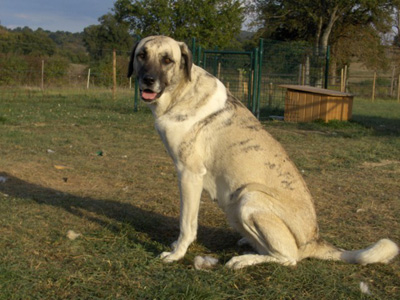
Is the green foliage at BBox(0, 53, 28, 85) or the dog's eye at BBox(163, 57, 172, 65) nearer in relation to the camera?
the dog's eye at BBox(163, 57, 172, 65)

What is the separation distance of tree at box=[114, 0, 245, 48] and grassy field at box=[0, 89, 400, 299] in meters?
16.3

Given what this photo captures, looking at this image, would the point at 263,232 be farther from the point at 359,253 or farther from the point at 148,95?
the point at 148,95

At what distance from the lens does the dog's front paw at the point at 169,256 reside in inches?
140

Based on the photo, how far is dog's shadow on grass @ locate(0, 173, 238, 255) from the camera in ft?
13.7

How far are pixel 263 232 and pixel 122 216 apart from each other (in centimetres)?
191

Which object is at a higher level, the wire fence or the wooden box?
the wire fence

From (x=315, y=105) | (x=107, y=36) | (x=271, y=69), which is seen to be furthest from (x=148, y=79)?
(x=107, y=36)

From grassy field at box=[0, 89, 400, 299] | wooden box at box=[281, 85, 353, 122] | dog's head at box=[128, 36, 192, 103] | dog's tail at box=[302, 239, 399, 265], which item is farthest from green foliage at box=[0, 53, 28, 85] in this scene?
dog's tail at box=[302, 239, 399, 265]

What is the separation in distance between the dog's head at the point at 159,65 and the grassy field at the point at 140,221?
138cm

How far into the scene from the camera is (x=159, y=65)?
3578 millimetres

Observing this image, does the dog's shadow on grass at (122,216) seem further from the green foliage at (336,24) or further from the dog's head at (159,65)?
the green foliage at (336,24)

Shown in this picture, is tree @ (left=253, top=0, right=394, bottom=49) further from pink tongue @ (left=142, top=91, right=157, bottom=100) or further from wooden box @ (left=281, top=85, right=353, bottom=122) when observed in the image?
pink tongue @ (left=142, top=91, right=157, bottom=100)

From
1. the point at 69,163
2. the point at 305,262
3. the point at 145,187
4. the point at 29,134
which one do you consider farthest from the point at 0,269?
the point at 29,134

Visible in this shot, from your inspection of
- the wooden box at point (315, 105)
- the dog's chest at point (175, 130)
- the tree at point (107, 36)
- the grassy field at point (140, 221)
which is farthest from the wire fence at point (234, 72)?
the tree at point (107, 36)
